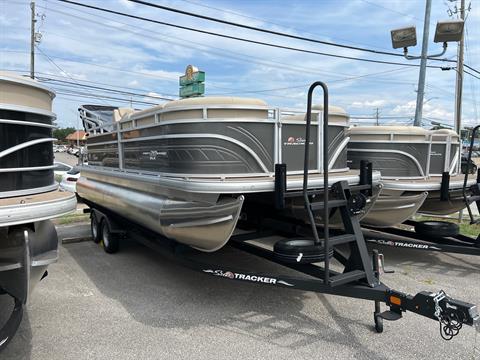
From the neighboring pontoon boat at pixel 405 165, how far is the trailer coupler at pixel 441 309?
2.48 meters

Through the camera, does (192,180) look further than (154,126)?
No

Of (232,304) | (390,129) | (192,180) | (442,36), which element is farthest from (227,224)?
(442,36)

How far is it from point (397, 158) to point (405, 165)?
5.8 inches

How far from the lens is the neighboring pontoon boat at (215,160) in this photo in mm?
3812

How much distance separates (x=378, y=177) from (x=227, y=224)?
2125 millimetres

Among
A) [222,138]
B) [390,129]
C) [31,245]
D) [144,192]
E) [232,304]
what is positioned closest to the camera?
[31,245]

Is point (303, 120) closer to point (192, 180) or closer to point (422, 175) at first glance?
point (192, 180)

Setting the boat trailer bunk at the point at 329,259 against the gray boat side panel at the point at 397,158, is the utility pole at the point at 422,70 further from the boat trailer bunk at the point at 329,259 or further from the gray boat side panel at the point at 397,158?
the boat trailer bunk at the point at 329,259

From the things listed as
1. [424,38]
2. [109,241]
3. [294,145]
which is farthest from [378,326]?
[424,38]

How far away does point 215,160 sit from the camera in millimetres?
3986

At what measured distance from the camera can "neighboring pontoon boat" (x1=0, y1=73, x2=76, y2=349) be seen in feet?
9.23

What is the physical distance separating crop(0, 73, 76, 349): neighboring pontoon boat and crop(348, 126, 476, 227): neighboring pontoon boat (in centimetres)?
407

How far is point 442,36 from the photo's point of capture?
414 inches

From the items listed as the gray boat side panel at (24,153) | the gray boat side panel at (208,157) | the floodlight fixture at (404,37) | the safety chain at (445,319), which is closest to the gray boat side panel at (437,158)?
the gray boat side panel at (208,157)
